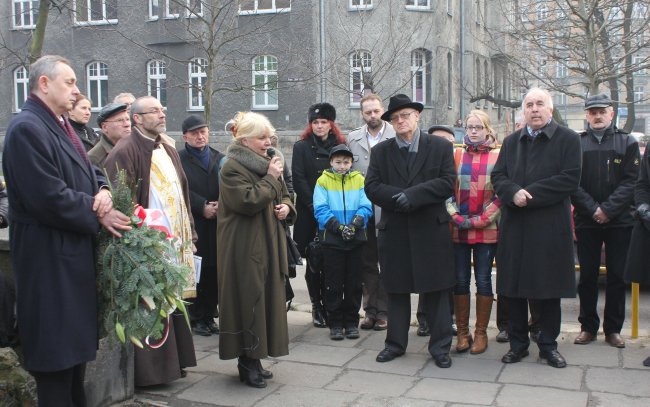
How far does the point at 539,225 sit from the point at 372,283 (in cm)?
210

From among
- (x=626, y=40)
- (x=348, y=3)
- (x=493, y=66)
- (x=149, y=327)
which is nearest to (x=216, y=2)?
(x=626, y=40)

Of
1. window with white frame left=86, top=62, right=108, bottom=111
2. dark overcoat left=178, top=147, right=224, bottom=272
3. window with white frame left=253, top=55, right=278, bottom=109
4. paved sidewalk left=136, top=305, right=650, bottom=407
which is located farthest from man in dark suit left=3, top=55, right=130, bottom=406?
window with white frame left=86, top=62, right=108, bottom=111

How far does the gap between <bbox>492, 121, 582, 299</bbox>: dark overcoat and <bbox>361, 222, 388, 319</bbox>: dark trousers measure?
1.71 metres

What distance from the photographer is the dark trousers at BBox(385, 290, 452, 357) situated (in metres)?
6.53

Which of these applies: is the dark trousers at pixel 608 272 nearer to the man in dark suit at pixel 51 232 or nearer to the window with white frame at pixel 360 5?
the man in dark suit at pixel 51 232

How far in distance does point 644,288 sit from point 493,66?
3030 centimetres

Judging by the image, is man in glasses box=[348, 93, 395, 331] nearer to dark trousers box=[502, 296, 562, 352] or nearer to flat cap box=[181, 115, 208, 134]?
flat cap box=[181, 115, 208, 134]

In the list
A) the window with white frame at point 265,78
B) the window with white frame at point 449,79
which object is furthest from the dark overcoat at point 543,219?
the window with white frame at point 449,79

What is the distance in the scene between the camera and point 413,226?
21.3 feet

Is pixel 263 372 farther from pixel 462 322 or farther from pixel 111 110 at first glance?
pixel 111 110

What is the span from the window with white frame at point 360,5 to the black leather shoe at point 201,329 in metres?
23.4

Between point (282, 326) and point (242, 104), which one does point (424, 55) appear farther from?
point (282, 326)

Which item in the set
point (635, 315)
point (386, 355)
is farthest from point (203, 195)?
point (635, 315)

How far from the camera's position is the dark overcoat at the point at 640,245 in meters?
6.42
